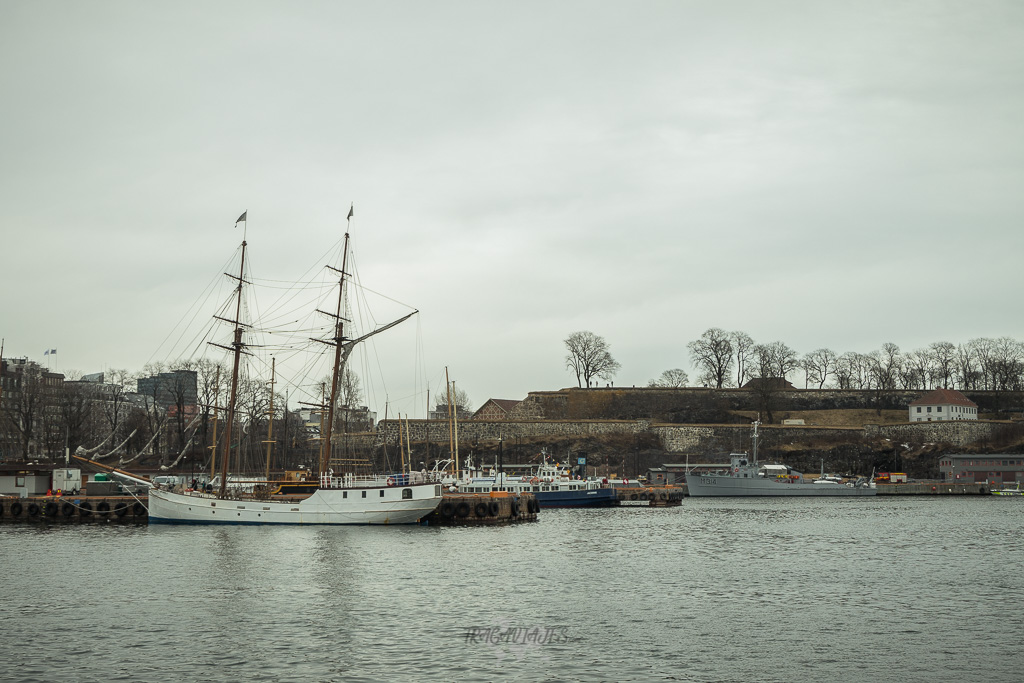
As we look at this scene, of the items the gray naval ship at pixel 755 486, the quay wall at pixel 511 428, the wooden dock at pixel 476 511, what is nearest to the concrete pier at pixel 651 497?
the gray naval ship at pixel 755 486

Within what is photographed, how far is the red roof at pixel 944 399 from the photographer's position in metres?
122

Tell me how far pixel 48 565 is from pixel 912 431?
105866 mm

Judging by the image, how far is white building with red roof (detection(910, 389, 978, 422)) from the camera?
121 metres

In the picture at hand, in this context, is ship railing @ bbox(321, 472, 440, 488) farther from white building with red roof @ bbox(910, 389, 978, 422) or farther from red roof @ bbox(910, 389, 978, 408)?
red roof @ bbox(910, 389, 978, 408)

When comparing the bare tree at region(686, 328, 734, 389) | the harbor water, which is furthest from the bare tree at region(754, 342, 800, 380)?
the harbor water

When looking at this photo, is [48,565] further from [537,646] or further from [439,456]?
[439,456]

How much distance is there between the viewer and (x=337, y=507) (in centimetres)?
5600

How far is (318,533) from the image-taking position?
171 ft

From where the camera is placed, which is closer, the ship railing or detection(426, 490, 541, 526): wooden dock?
the ship railing

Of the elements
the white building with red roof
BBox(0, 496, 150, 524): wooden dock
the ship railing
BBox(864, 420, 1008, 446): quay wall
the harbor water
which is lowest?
the harbor water

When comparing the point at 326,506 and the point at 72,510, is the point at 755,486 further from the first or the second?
the point at 72,510

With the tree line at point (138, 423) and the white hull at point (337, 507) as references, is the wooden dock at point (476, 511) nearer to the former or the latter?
the white hull at point (337, 507)

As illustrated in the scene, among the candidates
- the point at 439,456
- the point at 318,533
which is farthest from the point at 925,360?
the point at 318,533

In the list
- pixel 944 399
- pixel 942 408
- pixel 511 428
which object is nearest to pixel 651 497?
pixel 511 428
